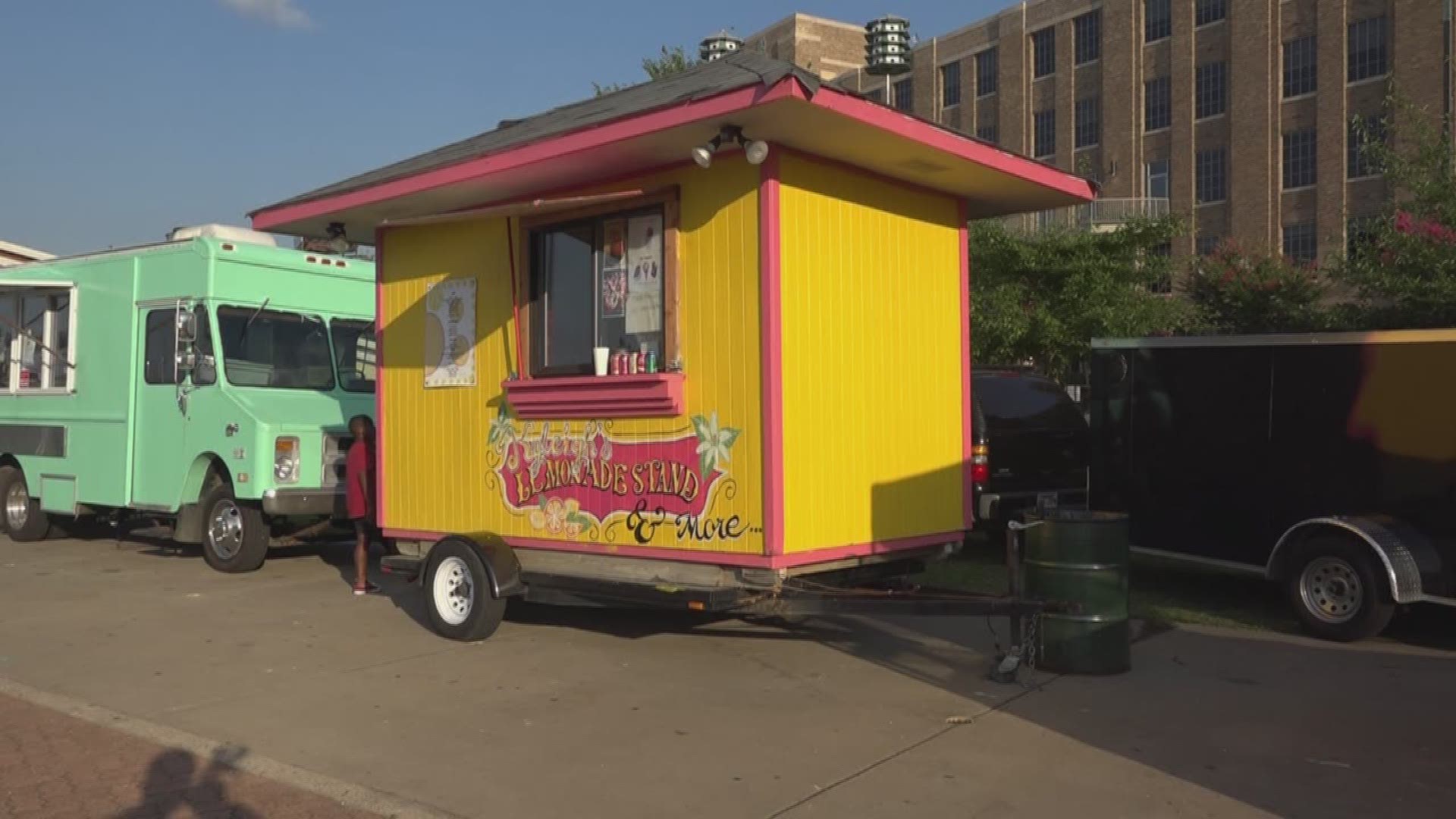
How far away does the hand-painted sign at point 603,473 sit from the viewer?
728 centimetres

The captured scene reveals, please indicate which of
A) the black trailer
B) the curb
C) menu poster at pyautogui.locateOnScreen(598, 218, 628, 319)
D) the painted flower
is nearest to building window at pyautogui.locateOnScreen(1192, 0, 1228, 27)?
the black trailer

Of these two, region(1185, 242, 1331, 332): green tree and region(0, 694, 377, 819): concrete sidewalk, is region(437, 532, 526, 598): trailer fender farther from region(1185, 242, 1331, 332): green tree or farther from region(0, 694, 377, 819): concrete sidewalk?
region(1185, 242, 1331, 332): green tree

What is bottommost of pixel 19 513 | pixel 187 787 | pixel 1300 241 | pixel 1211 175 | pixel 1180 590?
pixel 187 787

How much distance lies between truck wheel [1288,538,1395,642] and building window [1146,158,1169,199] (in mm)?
41259

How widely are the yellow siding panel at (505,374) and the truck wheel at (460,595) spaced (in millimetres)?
385

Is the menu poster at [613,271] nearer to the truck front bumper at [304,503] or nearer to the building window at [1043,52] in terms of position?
the truck front bumper at [304,503]

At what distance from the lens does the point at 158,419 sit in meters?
12.0

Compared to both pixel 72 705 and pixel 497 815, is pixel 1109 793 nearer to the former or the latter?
pixel 497 815

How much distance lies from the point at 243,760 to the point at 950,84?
54.9 meters

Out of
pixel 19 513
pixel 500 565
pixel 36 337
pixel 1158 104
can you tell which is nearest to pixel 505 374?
pixel 500 565

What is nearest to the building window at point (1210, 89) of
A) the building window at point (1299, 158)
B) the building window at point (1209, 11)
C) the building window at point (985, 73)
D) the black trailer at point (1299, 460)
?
the building window at point (1209, 11)

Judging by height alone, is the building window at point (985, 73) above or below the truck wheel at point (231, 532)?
above

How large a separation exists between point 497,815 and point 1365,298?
17170mm

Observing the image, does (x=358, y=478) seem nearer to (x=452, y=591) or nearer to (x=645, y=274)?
(x=452, y=591)
